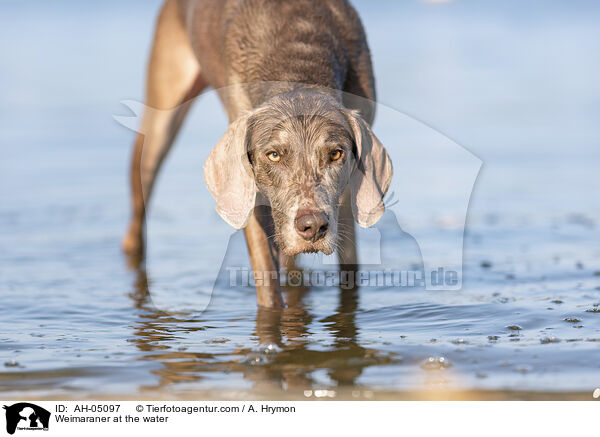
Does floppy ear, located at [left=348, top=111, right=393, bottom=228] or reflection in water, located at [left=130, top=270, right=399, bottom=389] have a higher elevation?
floppy ear, located at [left=348, top=111, right=393, bottom=228]

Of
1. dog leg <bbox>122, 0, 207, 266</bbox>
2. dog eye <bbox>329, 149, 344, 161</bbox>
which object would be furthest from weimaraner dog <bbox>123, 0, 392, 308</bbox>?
dog leg <bbox>122, 0, 207, 266</bbox>

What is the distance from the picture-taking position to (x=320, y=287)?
Result: 5508mm

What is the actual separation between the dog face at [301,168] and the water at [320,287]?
0.37 m

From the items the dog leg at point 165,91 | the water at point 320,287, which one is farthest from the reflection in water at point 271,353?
the dog leg at point 165,91

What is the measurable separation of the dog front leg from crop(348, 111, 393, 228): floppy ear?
0.53m

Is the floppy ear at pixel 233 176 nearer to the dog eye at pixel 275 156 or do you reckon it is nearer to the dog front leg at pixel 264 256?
the dog eye at pixel 275 156

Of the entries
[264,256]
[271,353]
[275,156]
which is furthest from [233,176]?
[271,353]

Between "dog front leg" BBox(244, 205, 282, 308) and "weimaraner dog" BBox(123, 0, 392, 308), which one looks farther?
"dog front leg" BBox(244, 205, 282, 308)

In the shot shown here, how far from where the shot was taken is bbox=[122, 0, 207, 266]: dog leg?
6949 millimetres

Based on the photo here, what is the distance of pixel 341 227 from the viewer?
→ 487 centimetres

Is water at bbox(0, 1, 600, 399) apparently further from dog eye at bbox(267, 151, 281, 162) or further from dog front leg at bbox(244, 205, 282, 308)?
dog eye at bbox(267, 151, 281, 162)
